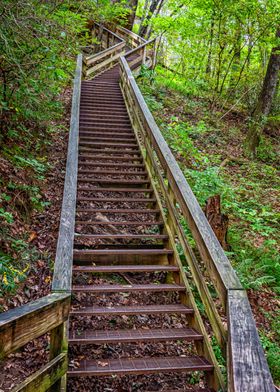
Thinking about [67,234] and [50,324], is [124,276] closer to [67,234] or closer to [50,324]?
[67,234]

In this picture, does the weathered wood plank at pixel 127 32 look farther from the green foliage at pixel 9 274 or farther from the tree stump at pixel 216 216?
the green foliage at pixel 9 274

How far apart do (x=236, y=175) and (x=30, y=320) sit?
8920 mm

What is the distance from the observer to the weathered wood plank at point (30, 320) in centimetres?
183

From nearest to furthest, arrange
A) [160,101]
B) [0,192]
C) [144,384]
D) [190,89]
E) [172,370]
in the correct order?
[172,370]
[144,384]
[0,192]
[160,101]
[190,89]

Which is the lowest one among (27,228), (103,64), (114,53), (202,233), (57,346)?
(57,346)

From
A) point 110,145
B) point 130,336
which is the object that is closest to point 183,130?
point 110,145

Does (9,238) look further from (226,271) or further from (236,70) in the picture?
(236,70)

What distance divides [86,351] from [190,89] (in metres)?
14.1

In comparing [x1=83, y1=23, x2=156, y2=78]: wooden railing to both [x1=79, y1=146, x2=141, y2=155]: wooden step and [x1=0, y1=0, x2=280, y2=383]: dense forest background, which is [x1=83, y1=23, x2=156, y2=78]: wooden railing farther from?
[x1=79, y1=146, x2=141, y2=155]: wooden step

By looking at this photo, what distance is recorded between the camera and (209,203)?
5.82 m

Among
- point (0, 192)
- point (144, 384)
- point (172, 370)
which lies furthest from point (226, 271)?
point (0, 192)

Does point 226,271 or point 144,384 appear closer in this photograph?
point 226,271

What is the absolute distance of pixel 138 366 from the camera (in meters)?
3.05

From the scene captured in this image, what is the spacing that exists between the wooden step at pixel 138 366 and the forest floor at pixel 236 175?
1.47 meters
